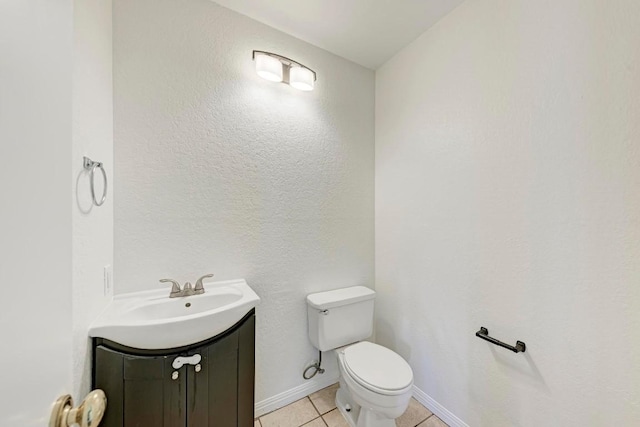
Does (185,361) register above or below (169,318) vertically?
below

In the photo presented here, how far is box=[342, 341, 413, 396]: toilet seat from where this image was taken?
126 centimetres

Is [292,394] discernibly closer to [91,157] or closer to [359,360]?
[359,360]

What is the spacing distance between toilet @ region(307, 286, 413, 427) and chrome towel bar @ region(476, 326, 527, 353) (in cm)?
42

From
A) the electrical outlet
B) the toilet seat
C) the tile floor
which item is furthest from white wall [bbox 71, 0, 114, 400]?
the toilet seat

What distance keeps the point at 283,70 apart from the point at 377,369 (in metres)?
1.90

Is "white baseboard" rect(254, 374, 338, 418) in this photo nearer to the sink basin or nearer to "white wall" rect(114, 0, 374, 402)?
"white wall" rect(114, 0, 374, 402)

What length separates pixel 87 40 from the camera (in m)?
0.92

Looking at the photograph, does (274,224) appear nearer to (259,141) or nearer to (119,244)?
(259,141)

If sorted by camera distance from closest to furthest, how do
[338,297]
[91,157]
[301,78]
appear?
[91,157] → [301,78] → [338,297]

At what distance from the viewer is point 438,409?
1.58m

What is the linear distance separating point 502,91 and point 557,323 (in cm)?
112

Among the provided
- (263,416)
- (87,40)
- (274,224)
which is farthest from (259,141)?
(263,416)

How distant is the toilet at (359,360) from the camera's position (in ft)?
4.16

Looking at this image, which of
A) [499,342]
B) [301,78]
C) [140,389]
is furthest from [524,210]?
[140,389]
